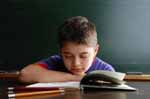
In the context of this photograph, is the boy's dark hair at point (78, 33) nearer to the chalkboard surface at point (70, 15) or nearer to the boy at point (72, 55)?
the boy at point (72, 55)

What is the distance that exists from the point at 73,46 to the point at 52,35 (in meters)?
1.03

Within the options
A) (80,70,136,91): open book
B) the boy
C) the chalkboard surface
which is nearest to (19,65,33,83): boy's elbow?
the boy

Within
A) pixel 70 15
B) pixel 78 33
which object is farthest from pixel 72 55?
pixel 70 15

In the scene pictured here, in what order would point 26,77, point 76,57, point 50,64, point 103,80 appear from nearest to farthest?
point 103,80 → point 76,57 → point 26,77 → point 50,64

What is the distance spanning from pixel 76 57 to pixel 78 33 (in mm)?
160

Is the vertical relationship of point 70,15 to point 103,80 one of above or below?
above

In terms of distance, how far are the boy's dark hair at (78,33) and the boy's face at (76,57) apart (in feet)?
0.12

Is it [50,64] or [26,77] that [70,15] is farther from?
[26,77]

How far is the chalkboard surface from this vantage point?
2.38 m

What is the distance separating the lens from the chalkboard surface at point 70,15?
93.5 inches

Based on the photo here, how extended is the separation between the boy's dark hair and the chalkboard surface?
83 cm

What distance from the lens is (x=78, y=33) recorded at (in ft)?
4.87

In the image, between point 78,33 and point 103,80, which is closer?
point 103,80

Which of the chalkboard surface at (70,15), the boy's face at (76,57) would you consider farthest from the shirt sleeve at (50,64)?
the chalkboard surface at (70,15)
